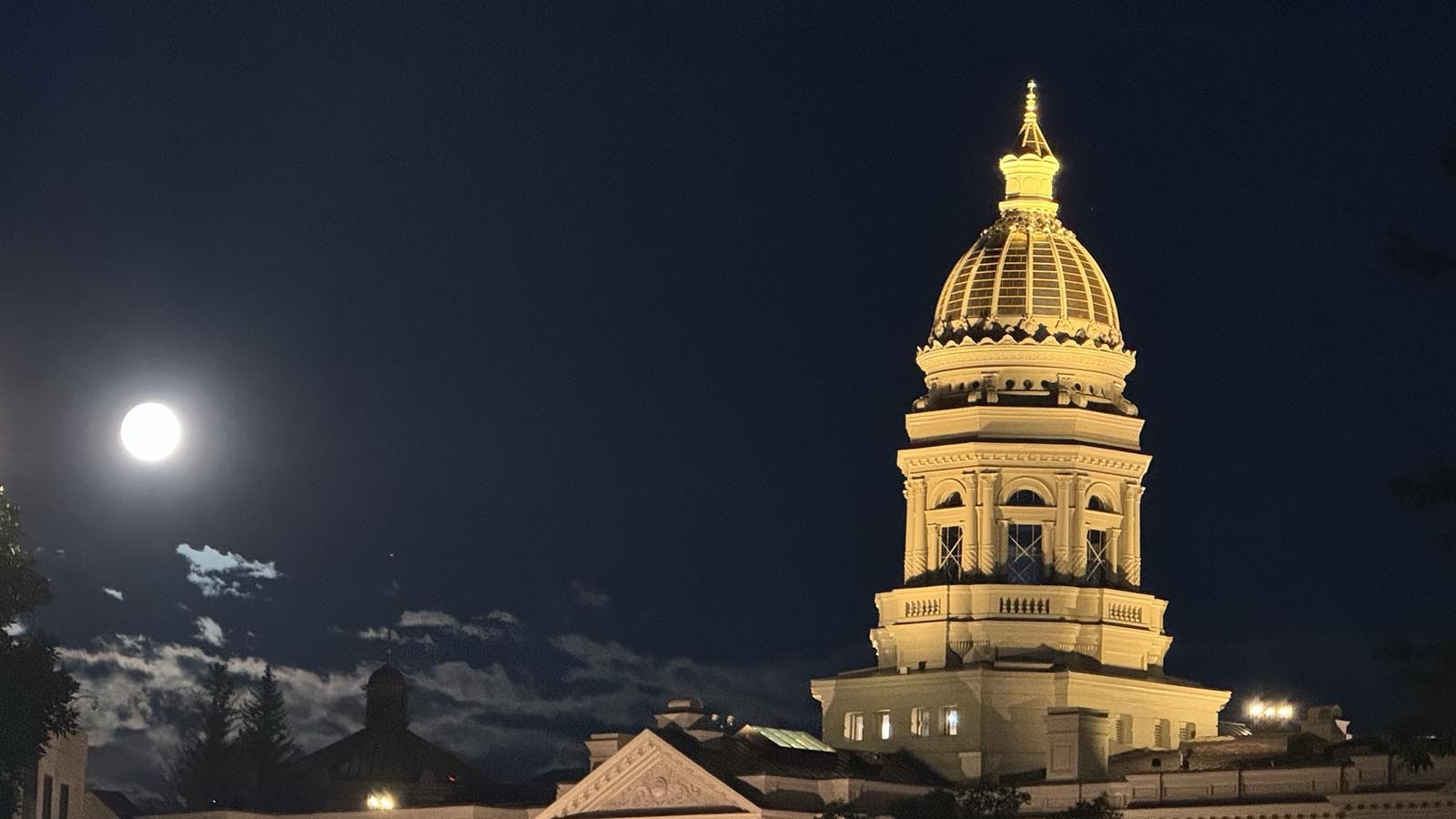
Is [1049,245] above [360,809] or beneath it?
above

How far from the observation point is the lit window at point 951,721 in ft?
537

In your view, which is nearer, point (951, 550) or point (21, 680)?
point (21, 680)

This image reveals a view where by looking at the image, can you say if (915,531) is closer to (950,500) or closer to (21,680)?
(950,500)

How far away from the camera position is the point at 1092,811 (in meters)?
147

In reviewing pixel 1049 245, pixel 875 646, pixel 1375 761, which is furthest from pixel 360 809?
pixel 1375 761

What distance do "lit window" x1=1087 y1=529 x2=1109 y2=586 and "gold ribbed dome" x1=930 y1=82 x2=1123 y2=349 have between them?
769 cm

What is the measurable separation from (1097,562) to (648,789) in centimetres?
1952

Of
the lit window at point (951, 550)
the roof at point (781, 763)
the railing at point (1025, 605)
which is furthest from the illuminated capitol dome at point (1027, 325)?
the roof at point (781, 763)

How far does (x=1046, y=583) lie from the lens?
165 metres

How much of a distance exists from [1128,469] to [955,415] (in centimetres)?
676

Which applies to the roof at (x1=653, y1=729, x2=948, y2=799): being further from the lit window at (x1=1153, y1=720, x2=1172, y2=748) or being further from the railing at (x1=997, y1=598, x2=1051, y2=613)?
the lit window at (x1=1153, y1=720, x2=1172, y2=748)

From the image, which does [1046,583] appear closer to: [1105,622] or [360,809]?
[1105,622]

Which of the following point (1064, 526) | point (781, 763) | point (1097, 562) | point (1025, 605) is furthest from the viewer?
point (1097, 562)

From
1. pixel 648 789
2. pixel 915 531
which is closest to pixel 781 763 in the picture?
pixel 648 789
